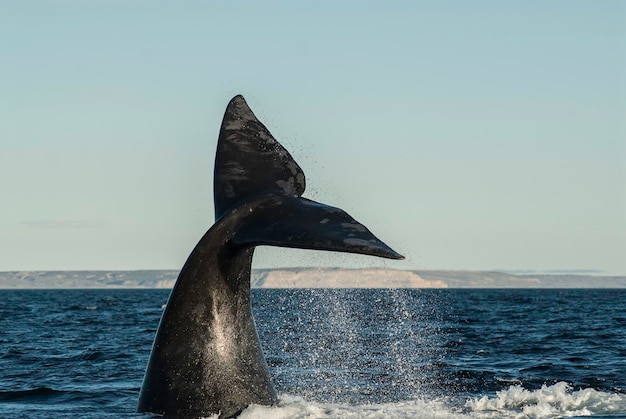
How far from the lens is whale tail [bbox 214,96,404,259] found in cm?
935

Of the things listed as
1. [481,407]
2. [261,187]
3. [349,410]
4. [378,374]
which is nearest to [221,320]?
[261,187]

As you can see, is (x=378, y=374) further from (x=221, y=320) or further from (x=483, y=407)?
(x=221, y=320)

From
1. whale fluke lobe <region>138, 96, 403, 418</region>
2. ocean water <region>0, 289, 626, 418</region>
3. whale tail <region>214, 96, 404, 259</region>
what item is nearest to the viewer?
whale tail <region>214, 96, 404, 259</region>

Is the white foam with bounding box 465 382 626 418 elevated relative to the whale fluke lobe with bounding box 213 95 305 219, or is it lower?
lower

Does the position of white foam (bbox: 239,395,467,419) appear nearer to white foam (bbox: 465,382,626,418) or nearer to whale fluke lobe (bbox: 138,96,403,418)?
whale fluke lobe (bbox: 138,96,403,418)

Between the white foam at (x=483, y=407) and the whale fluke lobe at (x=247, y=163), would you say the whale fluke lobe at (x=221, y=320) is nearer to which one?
the whale fluke lobe at (x=247, y=163)

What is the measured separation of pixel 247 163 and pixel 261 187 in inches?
12.6

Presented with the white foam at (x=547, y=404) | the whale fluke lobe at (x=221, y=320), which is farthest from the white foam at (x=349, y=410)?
the white foam at (x=547, y=404)

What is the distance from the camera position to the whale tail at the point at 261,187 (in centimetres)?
935

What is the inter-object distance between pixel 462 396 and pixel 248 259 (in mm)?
5701

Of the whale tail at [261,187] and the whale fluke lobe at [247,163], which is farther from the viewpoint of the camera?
the whale fluke lobe at [247,163]

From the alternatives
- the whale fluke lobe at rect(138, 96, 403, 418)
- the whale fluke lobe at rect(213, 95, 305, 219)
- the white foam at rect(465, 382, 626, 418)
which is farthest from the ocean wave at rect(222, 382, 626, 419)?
the whale fluke lobe at rect(213, 95, 305, 219)

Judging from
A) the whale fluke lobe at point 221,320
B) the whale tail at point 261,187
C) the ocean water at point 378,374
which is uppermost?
the whale tail at point 261,187

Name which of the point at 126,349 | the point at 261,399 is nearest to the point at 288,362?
the point at 126,349
